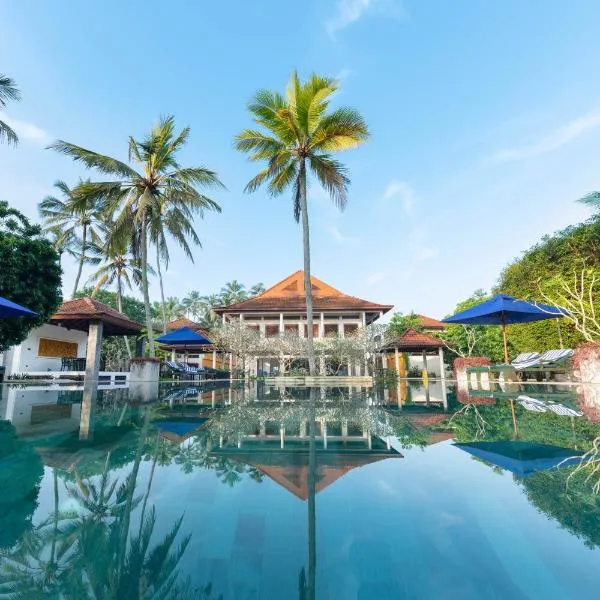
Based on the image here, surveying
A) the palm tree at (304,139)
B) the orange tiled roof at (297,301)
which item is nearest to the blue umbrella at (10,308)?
the palm tree at (304,139)

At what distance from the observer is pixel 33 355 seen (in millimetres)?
18250

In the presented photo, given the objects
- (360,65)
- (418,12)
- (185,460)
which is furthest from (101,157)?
(185,460)

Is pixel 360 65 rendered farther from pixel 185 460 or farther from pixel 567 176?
pixel 185 460

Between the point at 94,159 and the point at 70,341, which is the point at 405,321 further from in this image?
the point at 70,341

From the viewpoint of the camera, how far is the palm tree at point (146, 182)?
1466 centimetres

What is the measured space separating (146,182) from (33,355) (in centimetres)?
1142

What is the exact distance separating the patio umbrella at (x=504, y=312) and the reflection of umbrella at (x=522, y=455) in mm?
8775

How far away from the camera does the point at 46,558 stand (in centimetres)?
165

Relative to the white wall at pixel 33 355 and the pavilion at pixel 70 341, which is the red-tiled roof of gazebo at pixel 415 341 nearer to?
the pavilion at pixel 70 341

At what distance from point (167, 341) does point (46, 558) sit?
16434mm

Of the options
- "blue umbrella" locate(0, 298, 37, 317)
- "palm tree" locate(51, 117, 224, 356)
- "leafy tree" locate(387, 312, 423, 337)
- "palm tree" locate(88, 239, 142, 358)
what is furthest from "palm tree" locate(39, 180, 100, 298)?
"leafy tree" locate(387, 312, 423, 337)

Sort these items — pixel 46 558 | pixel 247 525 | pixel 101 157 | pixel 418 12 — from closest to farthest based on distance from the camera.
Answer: pixel 46 558, pixel 247 525, pixel 418 12, pixel 101 157

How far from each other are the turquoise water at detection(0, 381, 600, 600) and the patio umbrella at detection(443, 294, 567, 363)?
25.9 feet

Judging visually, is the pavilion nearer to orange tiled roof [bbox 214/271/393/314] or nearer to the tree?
the tree
